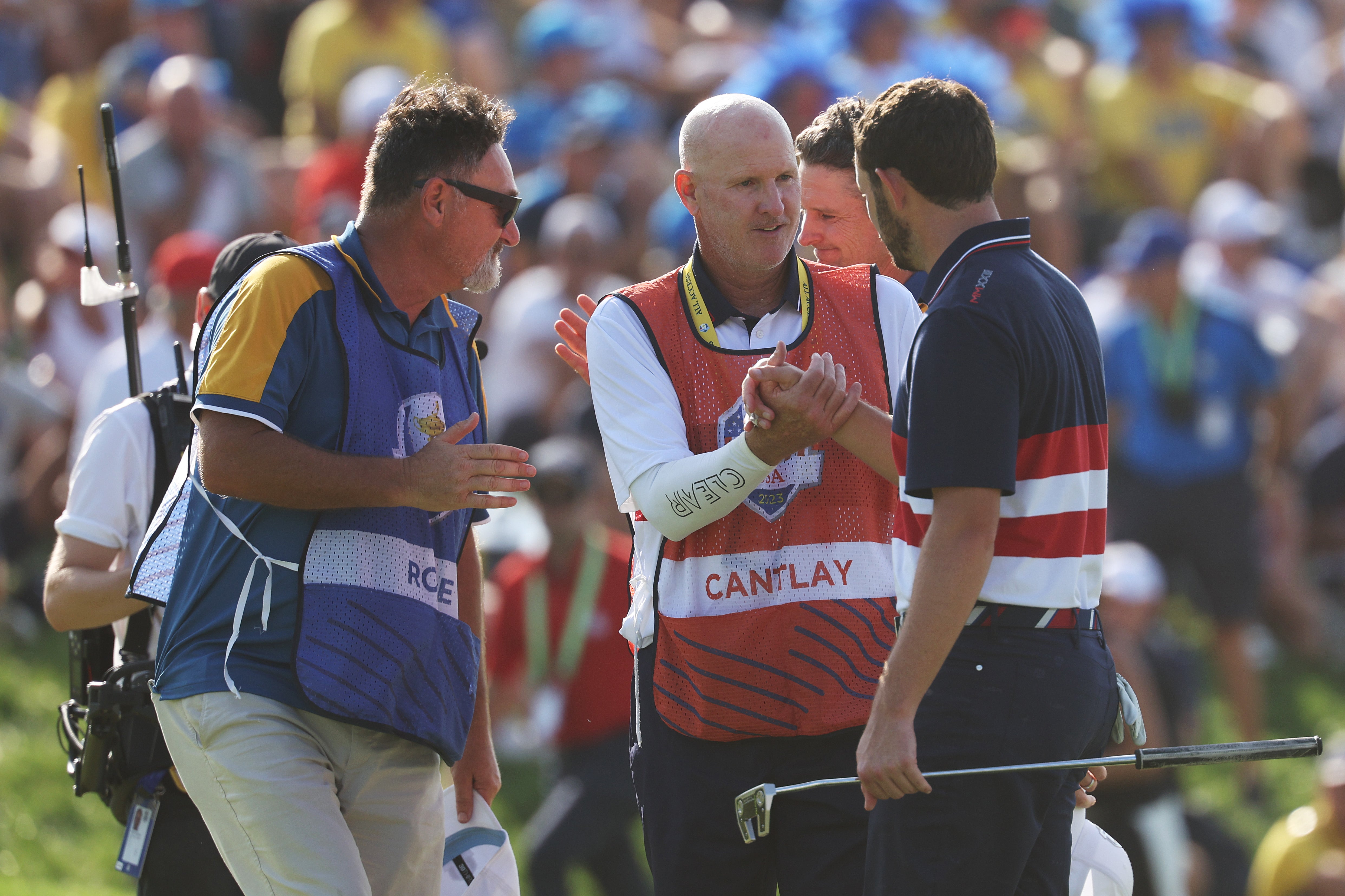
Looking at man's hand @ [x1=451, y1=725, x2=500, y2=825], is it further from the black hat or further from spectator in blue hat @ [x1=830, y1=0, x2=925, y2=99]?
spectator in blue hat @ [x1=830, y1=0, x2=925, y2=99]

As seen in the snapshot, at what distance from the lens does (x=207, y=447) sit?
3.48 metres

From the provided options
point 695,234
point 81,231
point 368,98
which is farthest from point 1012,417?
point 368,98

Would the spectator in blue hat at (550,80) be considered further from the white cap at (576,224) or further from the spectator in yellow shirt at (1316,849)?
the spectator in yellow shirt at (1316,849)

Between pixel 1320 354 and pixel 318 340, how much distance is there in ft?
27.6

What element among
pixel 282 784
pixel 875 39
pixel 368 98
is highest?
pixel 875 39

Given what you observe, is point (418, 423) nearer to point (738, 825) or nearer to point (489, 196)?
point (489, 196)

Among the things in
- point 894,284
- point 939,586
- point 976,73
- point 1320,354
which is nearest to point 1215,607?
point 1320,354

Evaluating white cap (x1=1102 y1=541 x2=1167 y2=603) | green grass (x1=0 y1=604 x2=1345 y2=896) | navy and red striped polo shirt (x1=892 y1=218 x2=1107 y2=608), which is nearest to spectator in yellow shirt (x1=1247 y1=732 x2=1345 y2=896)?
green grass (x1=0 y1=604 x2=1345 y2=896)

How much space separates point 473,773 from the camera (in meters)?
4.31

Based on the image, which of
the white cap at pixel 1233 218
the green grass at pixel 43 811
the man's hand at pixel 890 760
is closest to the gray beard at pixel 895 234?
the man's hand at pixel 890 760

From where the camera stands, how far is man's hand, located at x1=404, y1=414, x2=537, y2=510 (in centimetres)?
354

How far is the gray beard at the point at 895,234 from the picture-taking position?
3480 millimetres

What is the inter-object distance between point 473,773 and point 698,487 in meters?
1.28

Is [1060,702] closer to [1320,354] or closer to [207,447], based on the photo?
[207,447]
